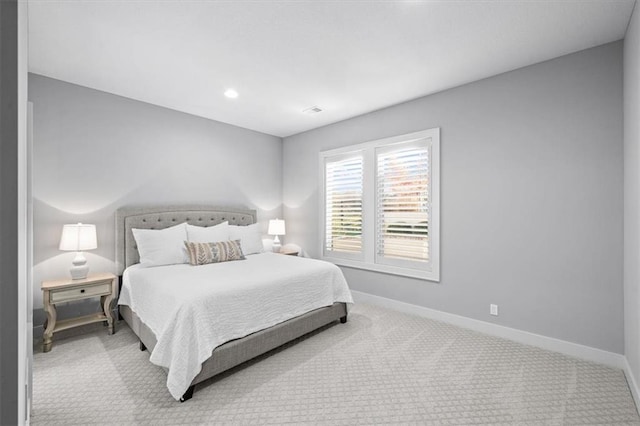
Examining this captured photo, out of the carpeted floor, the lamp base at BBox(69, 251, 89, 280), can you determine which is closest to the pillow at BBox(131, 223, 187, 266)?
the lamp base at BBox(69, 251, 89, 280)

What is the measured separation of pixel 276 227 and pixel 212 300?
109 inches

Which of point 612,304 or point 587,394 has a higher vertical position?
point 612,304

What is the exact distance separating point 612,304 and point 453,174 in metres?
1.77

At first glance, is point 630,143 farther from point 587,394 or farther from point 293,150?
point 293,150

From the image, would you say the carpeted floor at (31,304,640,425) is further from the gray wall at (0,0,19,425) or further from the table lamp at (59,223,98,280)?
the gray wall at (0,0,19,425)

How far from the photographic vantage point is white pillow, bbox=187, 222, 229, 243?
3.75 meters

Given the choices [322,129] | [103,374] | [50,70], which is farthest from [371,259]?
[50,70]

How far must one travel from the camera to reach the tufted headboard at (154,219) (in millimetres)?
3533

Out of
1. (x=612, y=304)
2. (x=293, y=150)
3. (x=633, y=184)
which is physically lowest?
(x=612, y=304)

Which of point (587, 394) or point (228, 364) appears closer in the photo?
point (587, 394)

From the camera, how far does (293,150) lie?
534 cm

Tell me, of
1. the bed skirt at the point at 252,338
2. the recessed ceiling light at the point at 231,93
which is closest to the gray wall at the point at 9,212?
the bed skirt at the point at 252,338

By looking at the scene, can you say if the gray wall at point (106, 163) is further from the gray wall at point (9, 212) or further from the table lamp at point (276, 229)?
the gray wall at point (9, 212)

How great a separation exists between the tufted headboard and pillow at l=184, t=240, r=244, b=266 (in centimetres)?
62
